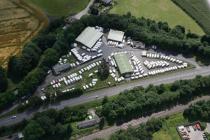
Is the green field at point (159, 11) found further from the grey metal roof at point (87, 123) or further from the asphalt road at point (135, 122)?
the grey metal roof at point (87, 123)

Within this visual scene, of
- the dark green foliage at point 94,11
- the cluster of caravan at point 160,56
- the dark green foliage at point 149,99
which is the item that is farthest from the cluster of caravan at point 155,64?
the dark green foliage at point 94,11

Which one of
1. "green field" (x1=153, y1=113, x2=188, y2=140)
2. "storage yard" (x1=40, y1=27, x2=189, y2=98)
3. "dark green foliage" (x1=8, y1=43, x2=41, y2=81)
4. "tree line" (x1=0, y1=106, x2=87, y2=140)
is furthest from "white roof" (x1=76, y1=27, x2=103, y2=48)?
"green field" (x1=153, y1=113, x2=188, y2=140)

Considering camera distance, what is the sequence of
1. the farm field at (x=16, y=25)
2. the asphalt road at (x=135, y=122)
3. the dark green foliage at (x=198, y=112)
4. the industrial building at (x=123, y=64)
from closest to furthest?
the asphalt road at (x=135, y=122) < the dark green foliage at (x=198, y=112) < the industrial building at (x=123, y=64) < the farm field at (x=16, y=25)

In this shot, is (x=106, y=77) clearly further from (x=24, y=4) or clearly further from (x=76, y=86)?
(x=24, y=4)

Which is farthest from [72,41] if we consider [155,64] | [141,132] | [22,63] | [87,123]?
[141,132]

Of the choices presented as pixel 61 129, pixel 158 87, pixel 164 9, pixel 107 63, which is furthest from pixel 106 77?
pixel 164 9

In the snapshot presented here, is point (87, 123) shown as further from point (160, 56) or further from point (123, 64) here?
point (160, 56)
